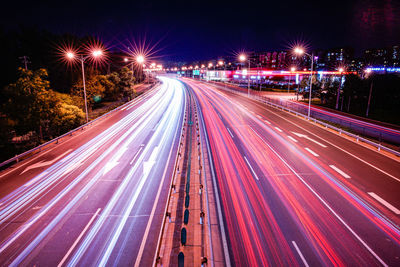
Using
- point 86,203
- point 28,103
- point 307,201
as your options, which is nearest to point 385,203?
point 307,201

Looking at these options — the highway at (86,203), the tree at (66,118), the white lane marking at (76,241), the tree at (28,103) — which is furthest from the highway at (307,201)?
the tree at (28,103)

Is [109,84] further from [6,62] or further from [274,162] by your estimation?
[274,162]

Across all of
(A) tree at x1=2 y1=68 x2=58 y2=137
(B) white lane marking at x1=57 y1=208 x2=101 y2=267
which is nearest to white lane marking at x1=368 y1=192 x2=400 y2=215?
(B) white lane marking at x1=57 y1=208 x2=101 y2=267

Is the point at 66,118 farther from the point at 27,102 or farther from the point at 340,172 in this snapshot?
the point at 340,172

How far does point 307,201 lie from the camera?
42.4ft

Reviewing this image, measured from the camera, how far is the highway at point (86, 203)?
30.7ft

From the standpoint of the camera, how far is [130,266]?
863 centimetres

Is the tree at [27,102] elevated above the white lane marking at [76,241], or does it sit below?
above

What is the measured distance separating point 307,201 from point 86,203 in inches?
467

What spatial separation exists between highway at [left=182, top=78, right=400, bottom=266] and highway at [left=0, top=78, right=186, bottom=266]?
3918mm

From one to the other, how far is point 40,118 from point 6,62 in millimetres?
27364

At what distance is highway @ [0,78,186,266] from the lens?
30.7 feet

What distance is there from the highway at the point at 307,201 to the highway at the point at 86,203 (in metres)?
3.92

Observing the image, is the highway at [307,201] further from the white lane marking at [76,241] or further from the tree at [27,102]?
the tree at [27,102]
